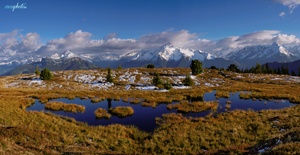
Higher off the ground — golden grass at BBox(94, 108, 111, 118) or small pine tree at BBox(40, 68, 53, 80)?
small pine tree at BBox(40, 68, 53, 80)

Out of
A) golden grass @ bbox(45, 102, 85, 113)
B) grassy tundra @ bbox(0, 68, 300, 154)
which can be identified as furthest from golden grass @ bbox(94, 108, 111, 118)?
grassy tundra @ bbox(0, 68, 300, 154)

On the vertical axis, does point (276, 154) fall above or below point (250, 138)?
above

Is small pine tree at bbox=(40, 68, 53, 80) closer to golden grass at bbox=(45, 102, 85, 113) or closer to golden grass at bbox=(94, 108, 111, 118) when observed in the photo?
golden grass at bbox=(45, 102, 85, 113)

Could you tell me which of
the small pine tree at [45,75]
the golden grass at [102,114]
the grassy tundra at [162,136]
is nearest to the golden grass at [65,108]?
the golden grass at [102,114]

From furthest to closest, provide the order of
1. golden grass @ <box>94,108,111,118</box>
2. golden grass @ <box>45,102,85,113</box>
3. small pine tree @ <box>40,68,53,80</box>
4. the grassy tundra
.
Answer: small pine tree @ <box>40,68,53,80</box>
golden grass @ <box>45,102,85,113</box>
golden grass @ <box>94,108,111,118</box>
the grassy tundra

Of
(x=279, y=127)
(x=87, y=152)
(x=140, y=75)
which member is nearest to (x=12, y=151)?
(x=87, y=152)

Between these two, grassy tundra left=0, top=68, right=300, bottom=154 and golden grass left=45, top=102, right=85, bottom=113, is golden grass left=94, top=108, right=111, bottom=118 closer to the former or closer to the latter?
golden grass left=45, top=102, right=85, bottom=113

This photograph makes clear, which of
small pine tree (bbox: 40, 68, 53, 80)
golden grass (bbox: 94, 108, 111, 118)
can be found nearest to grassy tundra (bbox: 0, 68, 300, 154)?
golden grass (bbox: 94, 108, 111, 118)

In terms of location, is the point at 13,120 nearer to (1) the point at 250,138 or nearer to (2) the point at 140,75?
(1) the point at 250,138

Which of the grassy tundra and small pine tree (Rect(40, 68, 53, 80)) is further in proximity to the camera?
small pine tree (Rect(40, 68, 53, 80))

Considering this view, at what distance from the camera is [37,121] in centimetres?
2961

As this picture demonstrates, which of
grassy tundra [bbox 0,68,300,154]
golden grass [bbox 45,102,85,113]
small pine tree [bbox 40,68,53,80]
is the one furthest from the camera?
small pine tree [bbox 40,68,53,80]

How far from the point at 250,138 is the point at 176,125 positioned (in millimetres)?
9388

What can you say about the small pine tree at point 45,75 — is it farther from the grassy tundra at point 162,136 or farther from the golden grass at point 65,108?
the grassy tundra at point 162,136
